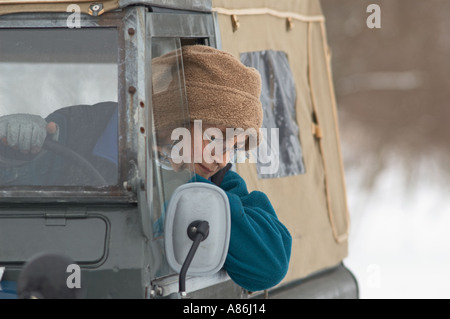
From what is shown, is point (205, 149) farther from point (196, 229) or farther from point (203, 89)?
point (196, 229)

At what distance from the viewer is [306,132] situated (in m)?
4.21

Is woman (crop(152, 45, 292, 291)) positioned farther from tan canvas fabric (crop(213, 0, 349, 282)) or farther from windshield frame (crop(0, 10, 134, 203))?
tan canvas fabric (crop(213, 0, 349, 282))

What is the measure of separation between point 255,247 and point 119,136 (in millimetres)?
592

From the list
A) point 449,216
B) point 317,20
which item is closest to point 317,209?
point 317,20

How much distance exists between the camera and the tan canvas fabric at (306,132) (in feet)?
11.8

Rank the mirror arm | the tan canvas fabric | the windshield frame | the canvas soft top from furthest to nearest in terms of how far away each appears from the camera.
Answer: the tan canvas fabric → the canvas soft top → the windshield frame → the mirror arm

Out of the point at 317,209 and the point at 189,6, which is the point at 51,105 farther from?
the point at 317,209

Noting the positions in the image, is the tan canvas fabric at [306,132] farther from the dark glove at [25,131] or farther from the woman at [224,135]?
the dark glove at [25,131]

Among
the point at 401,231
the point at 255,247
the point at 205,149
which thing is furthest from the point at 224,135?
the point at 401,231

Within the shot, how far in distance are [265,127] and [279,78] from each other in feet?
Answer: 1.20

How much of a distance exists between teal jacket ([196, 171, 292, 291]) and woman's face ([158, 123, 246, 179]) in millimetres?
70

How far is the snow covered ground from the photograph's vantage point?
9.20m

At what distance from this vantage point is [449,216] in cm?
1187

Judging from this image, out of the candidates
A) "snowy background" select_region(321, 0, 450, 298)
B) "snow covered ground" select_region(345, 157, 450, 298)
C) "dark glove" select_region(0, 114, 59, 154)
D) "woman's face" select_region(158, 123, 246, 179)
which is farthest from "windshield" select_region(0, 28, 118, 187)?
"snowy background" select_region(321, 0, 450, 298)
